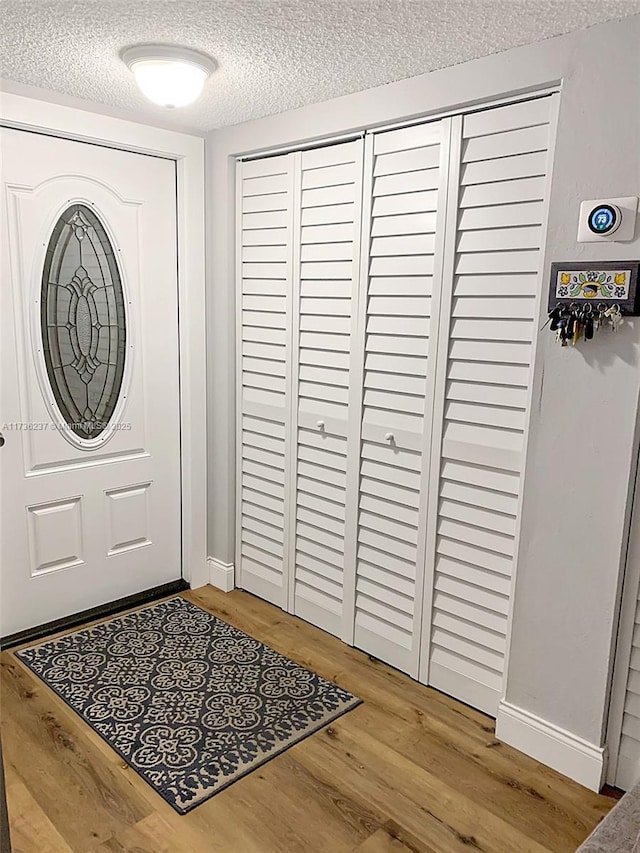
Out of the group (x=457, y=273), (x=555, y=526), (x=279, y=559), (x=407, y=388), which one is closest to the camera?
(x=555, y=526)

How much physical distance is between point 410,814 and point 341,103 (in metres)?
2.39

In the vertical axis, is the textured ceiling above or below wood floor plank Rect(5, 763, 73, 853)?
above

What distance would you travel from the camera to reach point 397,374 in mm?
2549

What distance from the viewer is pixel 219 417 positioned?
3.29 metres

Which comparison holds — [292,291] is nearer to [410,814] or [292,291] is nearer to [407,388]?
[407,388]

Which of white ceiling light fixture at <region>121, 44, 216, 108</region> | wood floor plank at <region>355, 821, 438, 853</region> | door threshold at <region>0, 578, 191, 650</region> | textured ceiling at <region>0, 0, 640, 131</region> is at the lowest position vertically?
wood floor plank at <region>355, 821, 438, 853</region>

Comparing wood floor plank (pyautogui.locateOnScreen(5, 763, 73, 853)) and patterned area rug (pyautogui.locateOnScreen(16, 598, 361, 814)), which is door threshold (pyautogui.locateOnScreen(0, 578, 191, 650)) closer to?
patterned area rug (pyautogui.locateOnScreen(16, 598, 361, 814))

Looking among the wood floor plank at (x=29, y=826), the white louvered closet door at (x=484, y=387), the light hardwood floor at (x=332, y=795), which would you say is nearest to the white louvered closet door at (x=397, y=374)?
the white louvered closet door at (x=484, y=387)

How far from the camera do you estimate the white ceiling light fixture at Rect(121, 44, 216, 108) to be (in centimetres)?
208

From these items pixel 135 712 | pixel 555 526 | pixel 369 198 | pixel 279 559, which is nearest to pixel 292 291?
pixel 369 198

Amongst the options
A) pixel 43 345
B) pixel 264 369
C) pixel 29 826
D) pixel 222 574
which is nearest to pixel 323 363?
pixel 264 369

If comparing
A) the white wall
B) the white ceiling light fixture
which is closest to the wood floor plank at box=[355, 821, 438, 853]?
the white wall

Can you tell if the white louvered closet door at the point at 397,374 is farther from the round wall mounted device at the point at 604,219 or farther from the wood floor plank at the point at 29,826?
the wood floor plank at the point at 29,826

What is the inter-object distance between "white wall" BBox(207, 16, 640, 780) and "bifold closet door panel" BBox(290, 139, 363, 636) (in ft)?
1.44
